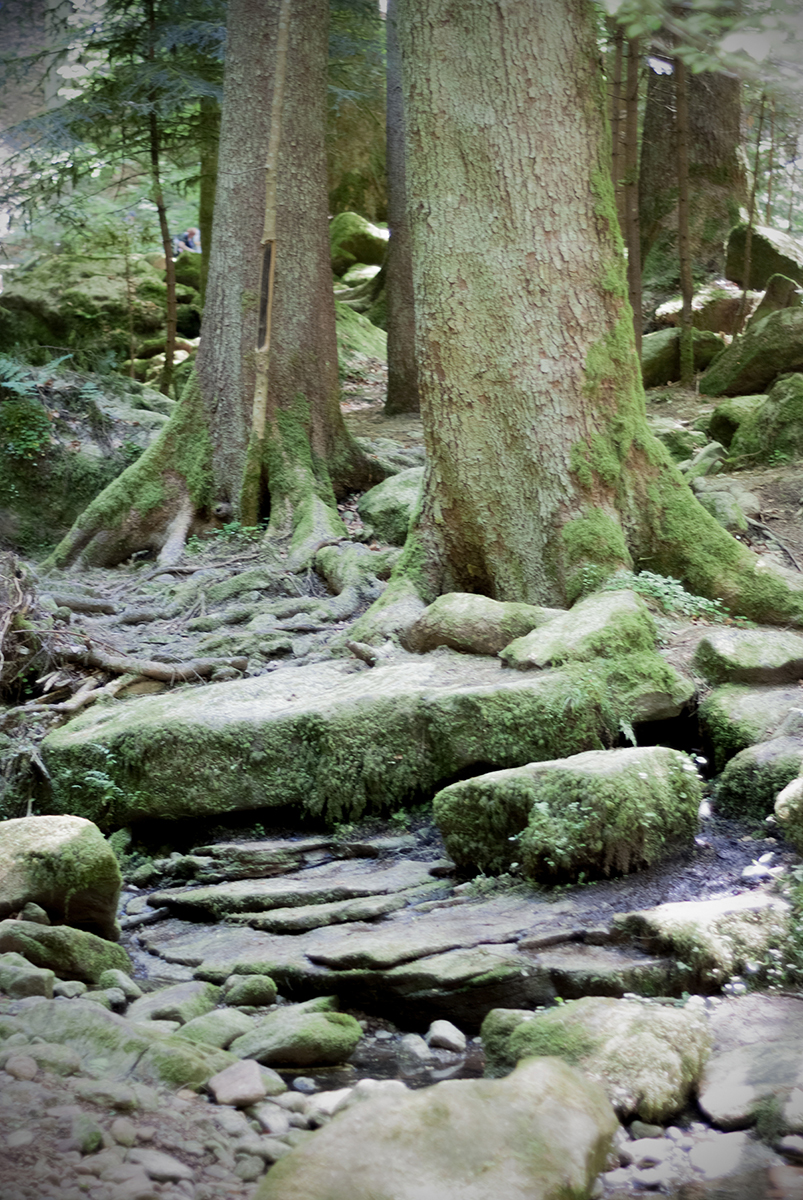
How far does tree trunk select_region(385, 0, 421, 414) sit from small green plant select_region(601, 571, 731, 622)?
6920 millimetres

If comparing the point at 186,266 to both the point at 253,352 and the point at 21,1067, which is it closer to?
the point at 253,352

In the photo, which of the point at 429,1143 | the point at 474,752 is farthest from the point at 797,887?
the point at 429,1143

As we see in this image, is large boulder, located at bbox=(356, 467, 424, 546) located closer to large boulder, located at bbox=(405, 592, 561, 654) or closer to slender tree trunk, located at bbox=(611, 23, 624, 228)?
large boulder, located at bbox=(405, 592, 561, 654)

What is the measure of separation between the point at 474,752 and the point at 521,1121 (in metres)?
2.76

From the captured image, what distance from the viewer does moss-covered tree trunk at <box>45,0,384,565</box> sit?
9.47 metres

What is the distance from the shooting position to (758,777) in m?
4.65

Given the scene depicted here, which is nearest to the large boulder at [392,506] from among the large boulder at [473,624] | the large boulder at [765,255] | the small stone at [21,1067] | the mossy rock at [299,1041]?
the large boulder at [473,624]

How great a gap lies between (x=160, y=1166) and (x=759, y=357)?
11.4 meters

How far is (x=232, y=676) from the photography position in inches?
255

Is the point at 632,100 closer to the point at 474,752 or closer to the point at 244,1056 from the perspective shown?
the point at 474,752

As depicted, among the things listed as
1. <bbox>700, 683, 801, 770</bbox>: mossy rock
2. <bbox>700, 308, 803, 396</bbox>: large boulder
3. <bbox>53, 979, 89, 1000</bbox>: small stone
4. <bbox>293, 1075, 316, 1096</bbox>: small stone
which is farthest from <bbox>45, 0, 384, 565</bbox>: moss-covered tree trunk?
<bbox>293, 1075, 316, 1096</bbox>: small stone

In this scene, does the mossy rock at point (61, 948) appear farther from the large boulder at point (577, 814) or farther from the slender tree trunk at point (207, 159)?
the slender tree trunk at point (207, 159)

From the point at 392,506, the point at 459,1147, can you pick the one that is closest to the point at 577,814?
the point at 459,1147

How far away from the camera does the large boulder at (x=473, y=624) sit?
5.84 meters
